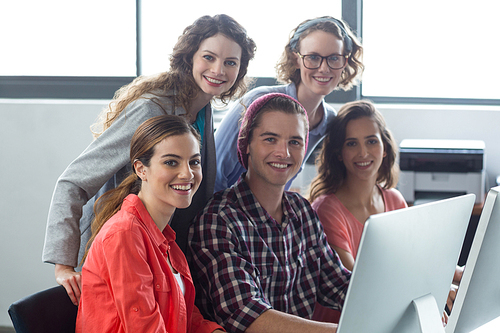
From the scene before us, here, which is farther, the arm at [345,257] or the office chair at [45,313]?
the arm at [345,257]

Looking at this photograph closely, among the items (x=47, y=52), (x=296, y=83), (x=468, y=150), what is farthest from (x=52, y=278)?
(x=468, y=150)

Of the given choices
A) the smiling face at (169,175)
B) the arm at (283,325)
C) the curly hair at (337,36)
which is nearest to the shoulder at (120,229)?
the smiling face at (169,175)

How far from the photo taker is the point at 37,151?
3.19 m

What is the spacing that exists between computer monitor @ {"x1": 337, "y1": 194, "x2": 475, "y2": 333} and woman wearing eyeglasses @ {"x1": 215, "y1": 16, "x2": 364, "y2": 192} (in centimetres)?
104

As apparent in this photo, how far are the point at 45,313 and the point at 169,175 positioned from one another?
44 centimetres

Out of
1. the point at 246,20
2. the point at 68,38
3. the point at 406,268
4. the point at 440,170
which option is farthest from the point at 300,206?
the point at 68,38

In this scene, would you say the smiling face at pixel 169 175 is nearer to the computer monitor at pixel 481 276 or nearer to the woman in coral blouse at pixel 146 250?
the woman in coral blouse at pixel 146 250

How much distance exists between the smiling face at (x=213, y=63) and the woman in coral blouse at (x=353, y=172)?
543 mm

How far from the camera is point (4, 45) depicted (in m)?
3.44

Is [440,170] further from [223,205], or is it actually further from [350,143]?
[223,205]

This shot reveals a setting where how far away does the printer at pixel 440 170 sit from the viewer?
2.74m

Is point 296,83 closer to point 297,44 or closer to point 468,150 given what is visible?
point 297,44

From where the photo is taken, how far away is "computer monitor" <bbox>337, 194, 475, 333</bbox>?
2.57 ft

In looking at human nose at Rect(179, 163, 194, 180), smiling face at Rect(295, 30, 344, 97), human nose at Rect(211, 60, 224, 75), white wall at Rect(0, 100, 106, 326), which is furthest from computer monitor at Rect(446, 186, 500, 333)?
white wall at Rect(0, 100, 106, 326)
